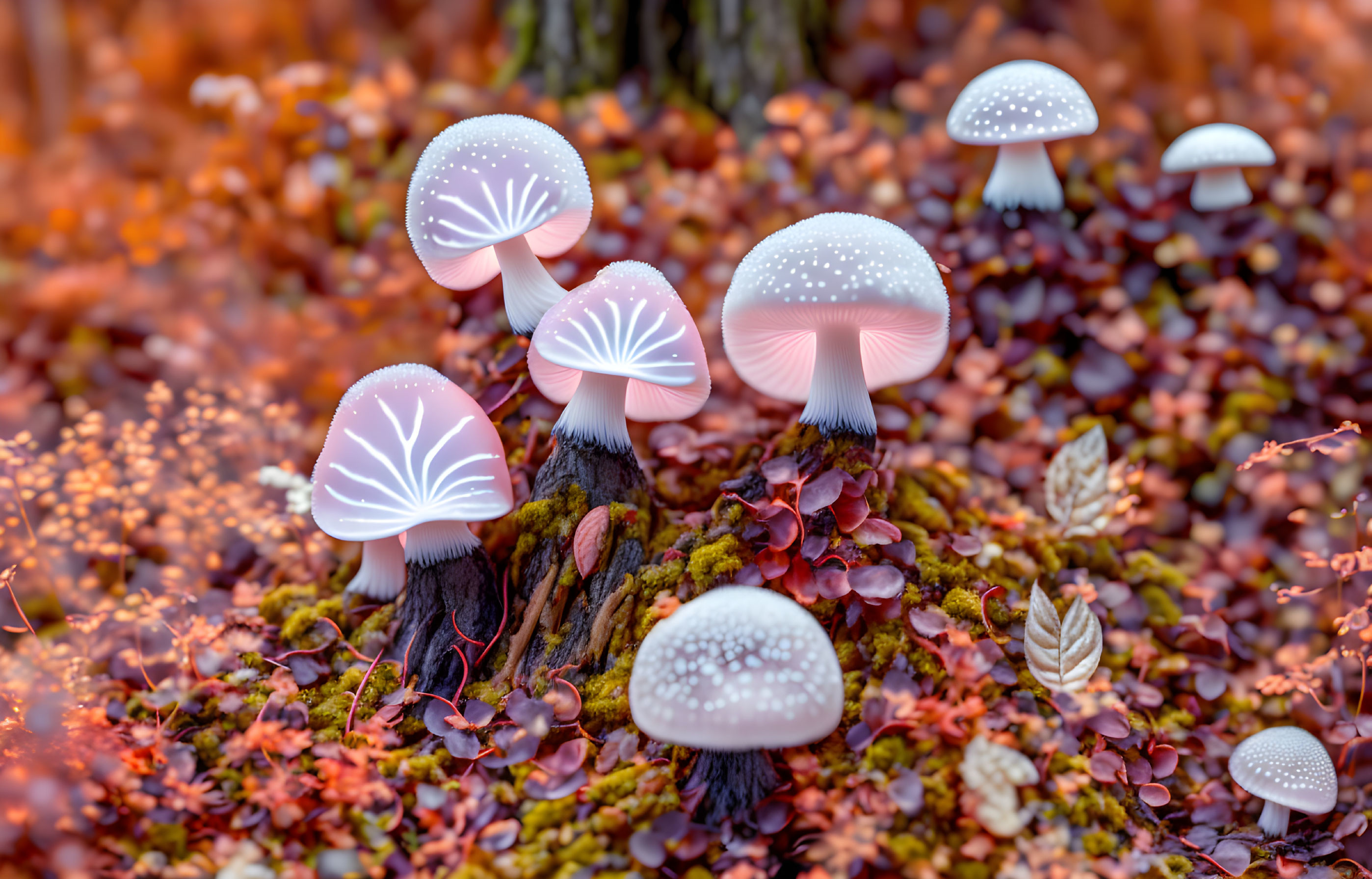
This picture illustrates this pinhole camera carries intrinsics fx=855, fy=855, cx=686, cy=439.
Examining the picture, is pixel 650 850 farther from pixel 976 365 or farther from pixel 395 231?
pixel 395 231

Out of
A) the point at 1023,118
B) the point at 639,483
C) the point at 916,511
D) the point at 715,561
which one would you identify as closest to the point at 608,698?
the point at 715,561

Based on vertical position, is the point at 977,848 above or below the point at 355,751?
below

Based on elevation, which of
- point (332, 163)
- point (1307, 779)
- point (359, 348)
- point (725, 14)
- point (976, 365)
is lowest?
point (1307, 779)

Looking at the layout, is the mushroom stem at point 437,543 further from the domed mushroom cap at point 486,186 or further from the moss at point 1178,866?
the moss at point 1178,866

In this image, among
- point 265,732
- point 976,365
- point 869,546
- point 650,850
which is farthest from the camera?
point 976,365

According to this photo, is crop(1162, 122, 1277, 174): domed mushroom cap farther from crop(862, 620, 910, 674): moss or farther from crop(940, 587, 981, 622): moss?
crop(862, 620, 910, 674): moss

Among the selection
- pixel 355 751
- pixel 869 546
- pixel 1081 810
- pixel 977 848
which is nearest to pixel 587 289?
pixel 869 546
